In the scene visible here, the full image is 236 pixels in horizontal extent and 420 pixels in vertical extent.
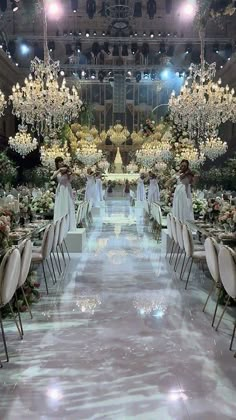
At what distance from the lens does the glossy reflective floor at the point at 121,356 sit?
11.6 feet

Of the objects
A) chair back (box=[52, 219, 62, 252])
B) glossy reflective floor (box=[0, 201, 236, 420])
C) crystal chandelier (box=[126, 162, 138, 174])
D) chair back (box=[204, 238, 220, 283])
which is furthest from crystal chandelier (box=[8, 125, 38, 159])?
chair back (box=[204, 238, 220, 283])

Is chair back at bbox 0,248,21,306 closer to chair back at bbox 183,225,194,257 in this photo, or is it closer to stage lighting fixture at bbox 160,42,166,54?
chair back at bbox 183,225,194,257

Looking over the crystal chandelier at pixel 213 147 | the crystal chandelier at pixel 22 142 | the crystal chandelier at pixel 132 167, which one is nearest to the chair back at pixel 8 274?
the crystal chandelier at pixel 22 142

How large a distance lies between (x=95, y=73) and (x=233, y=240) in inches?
1063

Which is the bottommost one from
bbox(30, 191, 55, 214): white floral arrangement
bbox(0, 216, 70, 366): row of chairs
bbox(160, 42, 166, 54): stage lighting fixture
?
bbox(0, 216, 70, 366): row of chairs

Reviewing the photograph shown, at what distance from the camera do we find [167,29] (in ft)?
96.8

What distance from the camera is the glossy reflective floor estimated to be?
3.55m

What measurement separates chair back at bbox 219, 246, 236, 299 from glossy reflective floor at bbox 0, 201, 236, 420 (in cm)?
55

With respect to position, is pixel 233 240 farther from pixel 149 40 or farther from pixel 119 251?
pixel 149 40

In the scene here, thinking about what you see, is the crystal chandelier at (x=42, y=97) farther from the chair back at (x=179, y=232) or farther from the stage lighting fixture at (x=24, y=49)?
the stage lighting fixture at (x=24, y=49)

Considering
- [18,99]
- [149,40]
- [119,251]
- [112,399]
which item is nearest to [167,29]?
[149,40]

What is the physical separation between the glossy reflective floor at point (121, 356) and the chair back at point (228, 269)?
0.55 meters

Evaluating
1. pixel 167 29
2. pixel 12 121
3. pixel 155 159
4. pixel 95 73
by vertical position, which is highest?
pixel 167 29

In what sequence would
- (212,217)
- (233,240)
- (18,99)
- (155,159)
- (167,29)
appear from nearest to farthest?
(233,240) → (212,217) → (18,99) → (155,159) → (167,29)
